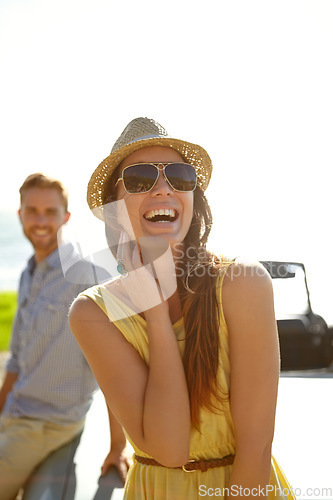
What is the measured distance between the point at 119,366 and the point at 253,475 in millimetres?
474

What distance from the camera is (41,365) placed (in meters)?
2.56

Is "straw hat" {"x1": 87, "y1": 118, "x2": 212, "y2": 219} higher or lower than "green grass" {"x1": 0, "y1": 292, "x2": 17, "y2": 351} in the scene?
higher

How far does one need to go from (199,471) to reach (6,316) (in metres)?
13.7

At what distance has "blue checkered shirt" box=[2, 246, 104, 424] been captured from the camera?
251cm

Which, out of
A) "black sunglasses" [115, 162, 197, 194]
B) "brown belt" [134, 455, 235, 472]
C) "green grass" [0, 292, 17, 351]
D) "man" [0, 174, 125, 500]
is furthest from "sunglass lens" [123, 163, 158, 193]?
"green grass" [0, 292, 17, 351]

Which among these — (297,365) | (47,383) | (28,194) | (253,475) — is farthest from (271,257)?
(28,194)

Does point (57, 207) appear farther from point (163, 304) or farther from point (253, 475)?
point (253, 475)

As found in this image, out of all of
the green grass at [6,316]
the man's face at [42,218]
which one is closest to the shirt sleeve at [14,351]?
the man's face at [42,218]

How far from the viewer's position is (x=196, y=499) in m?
1.41

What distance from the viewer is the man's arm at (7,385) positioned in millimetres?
2848

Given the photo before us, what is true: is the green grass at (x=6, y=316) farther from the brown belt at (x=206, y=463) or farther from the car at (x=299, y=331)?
the brown belt at (x=206, y=463)

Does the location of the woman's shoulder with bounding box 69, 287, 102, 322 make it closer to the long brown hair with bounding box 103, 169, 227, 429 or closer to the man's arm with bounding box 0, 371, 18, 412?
the long brown hair with bounding box 103, 169, 227, 429

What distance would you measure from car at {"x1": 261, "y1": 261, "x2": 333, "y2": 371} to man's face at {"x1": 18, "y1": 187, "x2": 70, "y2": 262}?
140cm

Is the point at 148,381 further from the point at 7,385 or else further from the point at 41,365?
the point at 7,385
